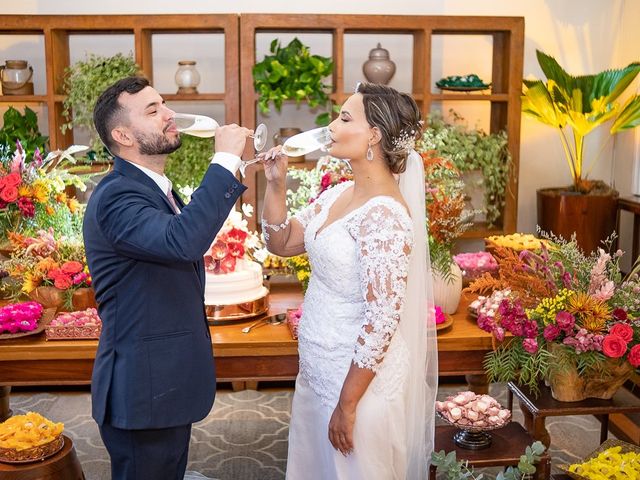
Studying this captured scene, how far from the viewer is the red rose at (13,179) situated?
3506 millimetres

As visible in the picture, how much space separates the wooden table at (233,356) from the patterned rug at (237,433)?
2.28 ft

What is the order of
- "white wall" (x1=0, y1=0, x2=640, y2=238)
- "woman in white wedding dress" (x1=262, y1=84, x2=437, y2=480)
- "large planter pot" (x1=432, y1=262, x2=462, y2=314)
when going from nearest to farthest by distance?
"woman in white wedding dress" (x1=262, y1=84, x2=437, y2=480), "large planter pot" (x1=432, y1=262, x2=462, y2=314), "white wall" (x1=0, y1=0, x2=640, y2=238)

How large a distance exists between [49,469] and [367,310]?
115cm

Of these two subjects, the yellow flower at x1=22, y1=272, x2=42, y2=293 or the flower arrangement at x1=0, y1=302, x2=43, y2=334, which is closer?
the flower arrangement at x1=0, y1=302, x2=43, y2=334

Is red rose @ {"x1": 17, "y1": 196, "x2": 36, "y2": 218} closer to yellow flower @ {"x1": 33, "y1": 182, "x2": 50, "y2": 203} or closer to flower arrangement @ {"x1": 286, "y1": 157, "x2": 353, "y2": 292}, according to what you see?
yellow flower @ {"x1": 33, "y1": 182, "x2": 50, "y2": 203}

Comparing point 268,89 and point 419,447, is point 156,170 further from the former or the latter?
point 268,89

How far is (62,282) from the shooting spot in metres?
3.40

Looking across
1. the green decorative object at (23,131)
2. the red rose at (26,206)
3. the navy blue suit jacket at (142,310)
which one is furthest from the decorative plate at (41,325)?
the green decorative object at (23,131)

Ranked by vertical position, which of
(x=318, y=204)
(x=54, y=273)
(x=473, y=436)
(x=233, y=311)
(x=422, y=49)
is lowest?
(x=473, y=436)

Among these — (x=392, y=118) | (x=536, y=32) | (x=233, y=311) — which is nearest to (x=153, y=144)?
(x=392, y=118)

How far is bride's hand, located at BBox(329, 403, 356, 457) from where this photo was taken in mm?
2312

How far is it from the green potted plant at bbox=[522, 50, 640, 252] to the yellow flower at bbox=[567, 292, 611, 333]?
7.78 feet

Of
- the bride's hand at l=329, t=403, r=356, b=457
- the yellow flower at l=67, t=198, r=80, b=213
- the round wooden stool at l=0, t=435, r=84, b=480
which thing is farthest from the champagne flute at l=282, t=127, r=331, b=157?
the yellow flower at l=67, t=198, r=80, b=213

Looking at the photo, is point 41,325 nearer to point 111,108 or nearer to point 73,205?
point 73,205
